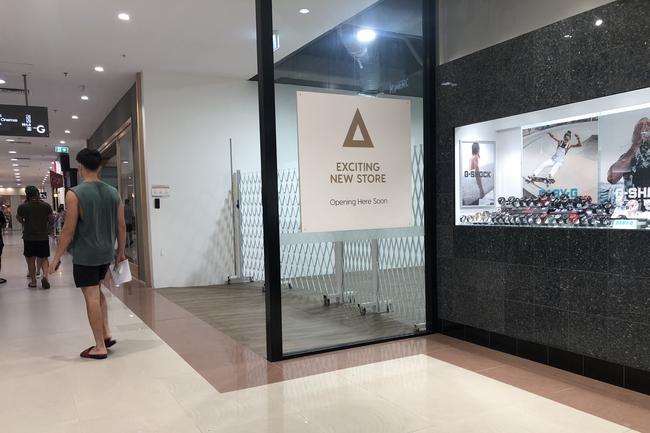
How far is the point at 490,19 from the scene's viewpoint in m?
3.80

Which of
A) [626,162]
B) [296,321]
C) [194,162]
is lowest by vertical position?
[296,321]

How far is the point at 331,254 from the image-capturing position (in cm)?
490

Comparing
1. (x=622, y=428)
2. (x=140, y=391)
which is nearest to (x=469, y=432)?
(x=622, y=428)

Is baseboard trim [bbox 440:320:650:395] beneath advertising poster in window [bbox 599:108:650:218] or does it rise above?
beneath

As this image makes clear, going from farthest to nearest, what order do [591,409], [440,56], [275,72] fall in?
[440,56] < [275,72] < [591,409]

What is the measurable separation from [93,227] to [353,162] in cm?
222

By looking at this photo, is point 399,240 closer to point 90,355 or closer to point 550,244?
point 550,244

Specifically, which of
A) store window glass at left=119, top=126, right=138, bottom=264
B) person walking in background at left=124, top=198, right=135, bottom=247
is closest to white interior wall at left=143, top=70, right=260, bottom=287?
store window glass at left=119, top=126, right=138, bottom=264

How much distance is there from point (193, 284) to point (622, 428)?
6435 millimetres

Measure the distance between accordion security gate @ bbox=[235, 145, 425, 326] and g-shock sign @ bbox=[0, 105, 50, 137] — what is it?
17.7ft

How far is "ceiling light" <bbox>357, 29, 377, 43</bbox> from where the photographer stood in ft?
15.1

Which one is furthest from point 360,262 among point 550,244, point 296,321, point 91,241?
point 91,241

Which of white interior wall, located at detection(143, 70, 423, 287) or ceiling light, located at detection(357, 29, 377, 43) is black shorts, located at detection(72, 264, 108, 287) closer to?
ceiling light, located at detection(357, 29, 377, 43)

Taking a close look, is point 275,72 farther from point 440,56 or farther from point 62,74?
point 62,74
